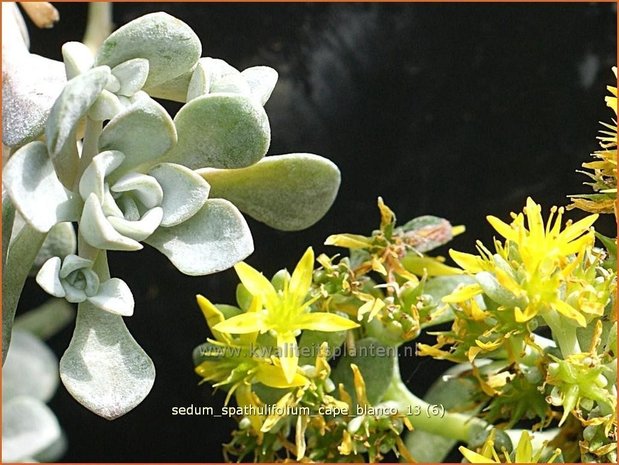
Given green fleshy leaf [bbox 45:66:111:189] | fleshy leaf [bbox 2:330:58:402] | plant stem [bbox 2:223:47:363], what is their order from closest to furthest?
green fleshy leaf [bbox 45:66:111:189] → plant stem [bbox 2:223:47:363] → fleshy leaf [bbox 2:330:58:402]

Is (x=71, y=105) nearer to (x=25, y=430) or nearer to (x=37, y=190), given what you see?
(x=37, y=190)

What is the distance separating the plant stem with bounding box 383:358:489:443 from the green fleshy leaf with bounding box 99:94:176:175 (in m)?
0.29

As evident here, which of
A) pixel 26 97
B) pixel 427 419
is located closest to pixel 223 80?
pixel 26 97

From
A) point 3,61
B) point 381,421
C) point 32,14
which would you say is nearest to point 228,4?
point 32,14

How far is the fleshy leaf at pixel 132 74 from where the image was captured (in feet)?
1.97

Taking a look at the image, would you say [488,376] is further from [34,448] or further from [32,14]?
[32,14]

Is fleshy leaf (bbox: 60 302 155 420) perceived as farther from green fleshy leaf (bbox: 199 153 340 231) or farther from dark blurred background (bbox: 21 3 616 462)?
dark blurred background (bbox: 21 3 616 462)

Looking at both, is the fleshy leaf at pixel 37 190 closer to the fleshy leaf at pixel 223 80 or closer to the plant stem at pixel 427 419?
the fleshy leaf at pixel 223 80

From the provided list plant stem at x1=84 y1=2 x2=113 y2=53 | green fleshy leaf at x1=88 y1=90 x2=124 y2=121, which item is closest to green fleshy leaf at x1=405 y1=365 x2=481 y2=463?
green fleshy leaf at x1=88 y1=90 x2=124 y2=121

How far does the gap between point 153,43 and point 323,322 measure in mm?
241

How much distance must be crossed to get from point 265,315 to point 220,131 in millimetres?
150

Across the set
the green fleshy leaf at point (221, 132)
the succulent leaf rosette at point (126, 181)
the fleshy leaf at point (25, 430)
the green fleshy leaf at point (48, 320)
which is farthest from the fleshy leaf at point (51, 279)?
the green fleshy leaf at point (48, 320)

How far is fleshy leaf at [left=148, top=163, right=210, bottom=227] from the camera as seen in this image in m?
0.61

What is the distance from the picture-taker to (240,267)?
690 mm
